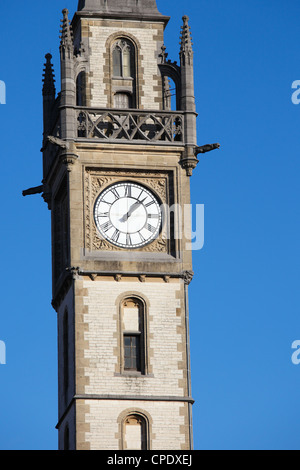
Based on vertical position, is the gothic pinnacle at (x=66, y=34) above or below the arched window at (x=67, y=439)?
above

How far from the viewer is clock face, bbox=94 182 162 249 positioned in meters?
90.8

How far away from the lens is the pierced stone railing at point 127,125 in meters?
91.5

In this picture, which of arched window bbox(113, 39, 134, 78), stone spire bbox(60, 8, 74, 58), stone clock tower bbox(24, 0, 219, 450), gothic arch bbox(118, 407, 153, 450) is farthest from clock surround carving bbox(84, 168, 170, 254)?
gothic arch bbox(118, 407, 153, 450)

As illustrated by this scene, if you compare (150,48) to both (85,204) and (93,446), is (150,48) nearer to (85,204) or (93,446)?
(85,204)

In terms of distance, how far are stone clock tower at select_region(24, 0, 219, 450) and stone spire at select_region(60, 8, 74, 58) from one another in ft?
0.11

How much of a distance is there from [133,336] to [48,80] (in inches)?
417

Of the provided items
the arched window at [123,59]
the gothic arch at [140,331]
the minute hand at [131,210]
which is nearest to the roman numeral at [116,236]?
the minute hand at [131,210]

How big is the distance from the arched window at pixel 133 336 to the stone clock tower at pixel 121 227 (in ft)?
0.10

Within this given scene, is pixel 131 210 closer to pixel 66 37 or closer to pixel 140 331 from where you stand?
pixel 140 331

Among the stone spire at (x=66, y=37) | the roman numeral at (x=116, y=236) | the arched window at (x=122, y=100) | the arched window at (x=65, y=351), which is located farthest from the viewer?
the arched window at (x=122, y=100)

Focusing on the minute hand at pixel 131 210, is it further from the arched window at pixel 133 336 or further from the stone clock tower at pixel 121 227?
the arched window at pixel 133 336

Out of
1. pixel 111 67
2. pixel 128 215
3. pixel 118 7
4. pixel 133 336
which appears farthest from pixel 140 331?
pixel 118 7

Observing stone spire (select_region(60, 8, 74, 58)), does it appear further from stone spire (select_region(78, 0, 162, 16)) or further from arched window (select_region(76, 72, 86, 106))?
stone spire (select_region(78, 0, 162, 16))

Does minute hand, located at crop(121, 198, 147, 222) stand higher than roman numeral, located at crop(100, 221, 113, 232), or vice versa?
minute hand, located at crop(121, 198, 147, 222)
